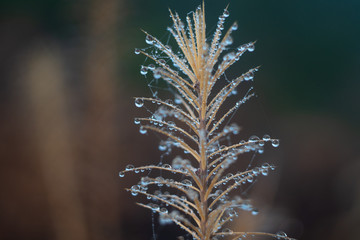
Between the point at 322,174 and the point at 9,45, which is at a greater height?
the point at 9,45

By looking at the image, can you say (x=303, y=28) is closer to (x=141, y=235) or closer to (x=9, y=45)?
(x=141, y=235)

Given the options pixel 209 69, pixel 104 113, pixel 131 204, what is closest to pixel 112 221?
pixel 131 204

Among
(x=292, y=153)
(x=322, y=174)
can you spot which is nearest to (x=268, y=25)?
(x=292, y=153)

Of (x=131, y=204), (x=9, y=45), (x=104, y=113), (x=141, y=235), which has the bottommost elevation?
(x=141, y=235)

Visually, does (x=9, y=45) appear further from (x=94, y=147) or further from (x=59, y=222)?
(x=59, y=222)

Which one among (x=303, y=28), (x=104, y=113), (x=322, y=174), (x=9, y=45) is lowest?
(x=322, y=174)

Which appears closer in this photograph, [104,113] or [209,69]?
[209,69]
